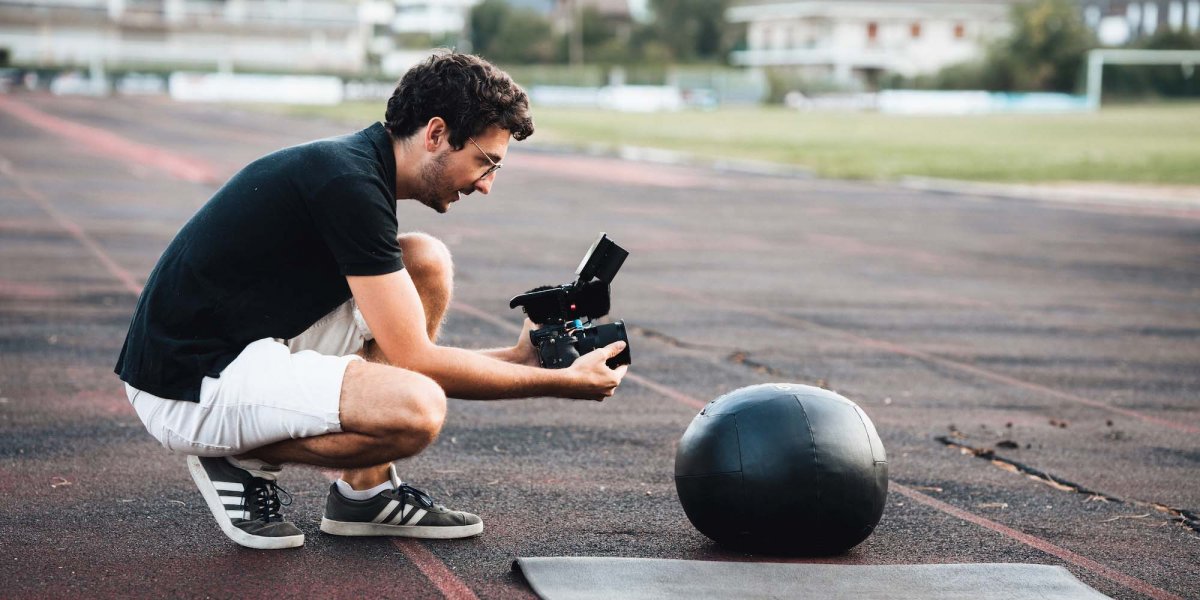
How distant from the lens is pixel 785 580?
13.9ft

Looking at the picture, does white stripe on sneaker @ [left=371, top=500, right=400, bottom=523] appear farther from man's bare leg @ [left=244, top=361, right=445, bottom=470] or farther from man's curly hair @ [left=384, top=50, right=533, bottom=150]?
man's curly hair @ [left=384, top=50, right=533, bottom=150]

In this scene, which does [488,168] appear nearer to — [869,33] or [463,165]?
[463,165]

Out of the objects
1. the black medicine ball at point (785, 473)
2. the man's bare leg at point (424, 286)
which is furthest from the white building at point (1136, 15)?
the man's bare leg at point (424, 286)

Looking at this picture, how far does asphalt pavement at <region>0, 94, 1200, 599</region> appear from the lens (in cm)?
450

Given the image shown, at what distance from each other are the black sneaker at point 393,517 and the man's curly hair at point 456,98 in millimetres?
1283

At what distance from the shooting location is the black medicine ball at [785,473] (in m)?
4.35

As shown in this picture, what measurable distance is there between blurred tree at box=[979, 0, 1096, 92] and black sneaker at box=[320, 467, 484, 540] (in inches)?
3015

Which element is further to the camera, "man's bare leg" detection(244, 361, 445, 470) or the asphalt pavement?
the asphalt pavement

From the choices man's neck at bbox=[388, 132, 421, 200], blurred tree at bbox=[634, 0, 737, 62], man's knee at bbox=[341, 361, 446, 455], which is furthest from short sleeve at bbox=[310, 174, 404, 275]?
blurred tree at bbox=[634, 0, 737, 62]

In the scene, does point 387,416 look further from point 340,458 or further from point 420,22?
point 420,22

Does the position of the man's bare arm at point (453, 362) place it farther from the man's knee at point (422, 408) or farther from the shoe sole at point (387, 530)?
the shoe sole at point (387, 530)

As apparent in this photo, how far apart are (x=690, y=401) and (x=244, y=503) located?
3160 millimetres

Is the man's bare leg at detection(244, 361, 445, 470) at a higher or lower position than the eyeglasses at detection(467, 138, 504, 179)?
lower

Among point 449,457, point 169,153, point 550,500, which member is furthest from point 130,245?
point 169,153
